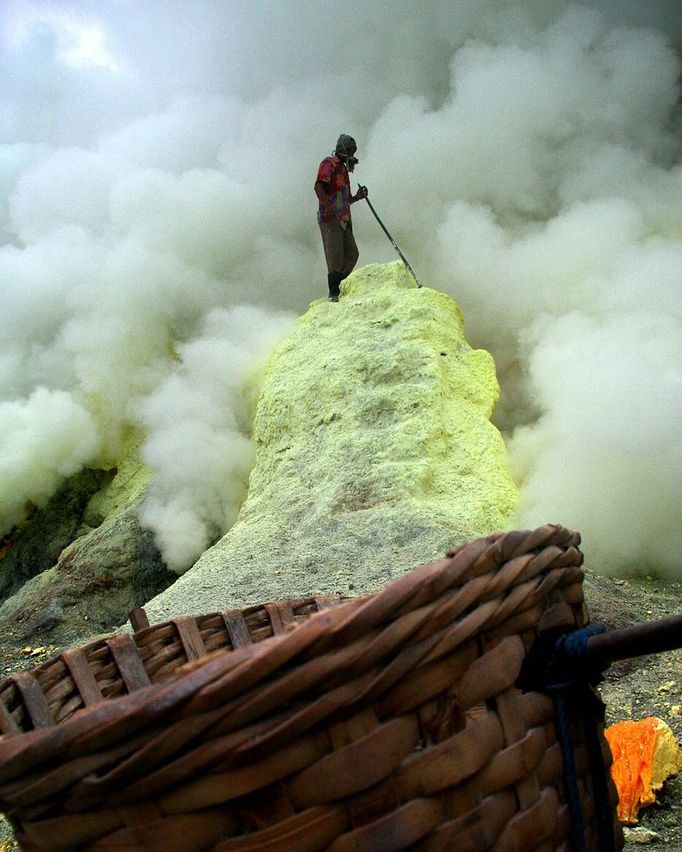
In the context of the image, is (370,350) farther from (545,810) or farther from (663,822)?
(545,810)

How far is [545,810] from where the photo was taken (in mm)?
663

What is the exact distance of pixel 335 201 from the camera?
15.7 feet

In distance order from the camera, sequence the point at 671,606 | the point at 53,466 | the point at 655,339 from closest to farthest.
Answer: the point at 671,606 → the point at 655,339 → the point at 53,466

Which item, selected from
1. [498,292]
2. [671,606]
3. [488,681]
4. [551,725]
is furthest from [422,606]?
[498,292]

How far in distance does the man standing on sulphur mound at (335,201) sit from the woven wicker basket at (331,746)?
13.9ft

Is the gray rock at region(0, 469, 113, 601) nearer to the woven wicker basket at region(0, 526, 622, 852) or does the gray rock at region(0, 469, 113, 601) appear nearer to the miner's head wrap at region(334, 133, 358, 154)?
the miner's head wrap at region(334, 133, 358, 154)

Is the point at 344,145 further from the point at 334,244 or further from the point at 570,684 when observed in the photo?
the point at 570,684

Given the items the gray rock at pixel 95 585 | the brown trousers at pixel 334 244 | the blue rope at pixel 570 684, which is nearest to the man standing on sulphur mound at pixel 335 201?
the brown trousers at pixel 334 244

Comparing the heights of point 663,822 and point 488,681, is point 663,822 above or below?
below

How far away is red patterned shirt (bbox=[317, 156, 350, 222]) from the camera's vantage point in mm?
4699

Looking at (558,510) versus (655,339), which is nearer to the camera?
(558,510)

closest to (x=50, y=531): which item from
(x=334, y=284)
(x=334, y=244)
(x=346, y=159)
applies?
(x=334, y=284)

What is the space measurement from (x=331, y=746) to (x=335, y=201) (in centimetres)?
458

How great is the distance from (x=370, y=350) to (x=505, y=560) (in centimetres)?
331
